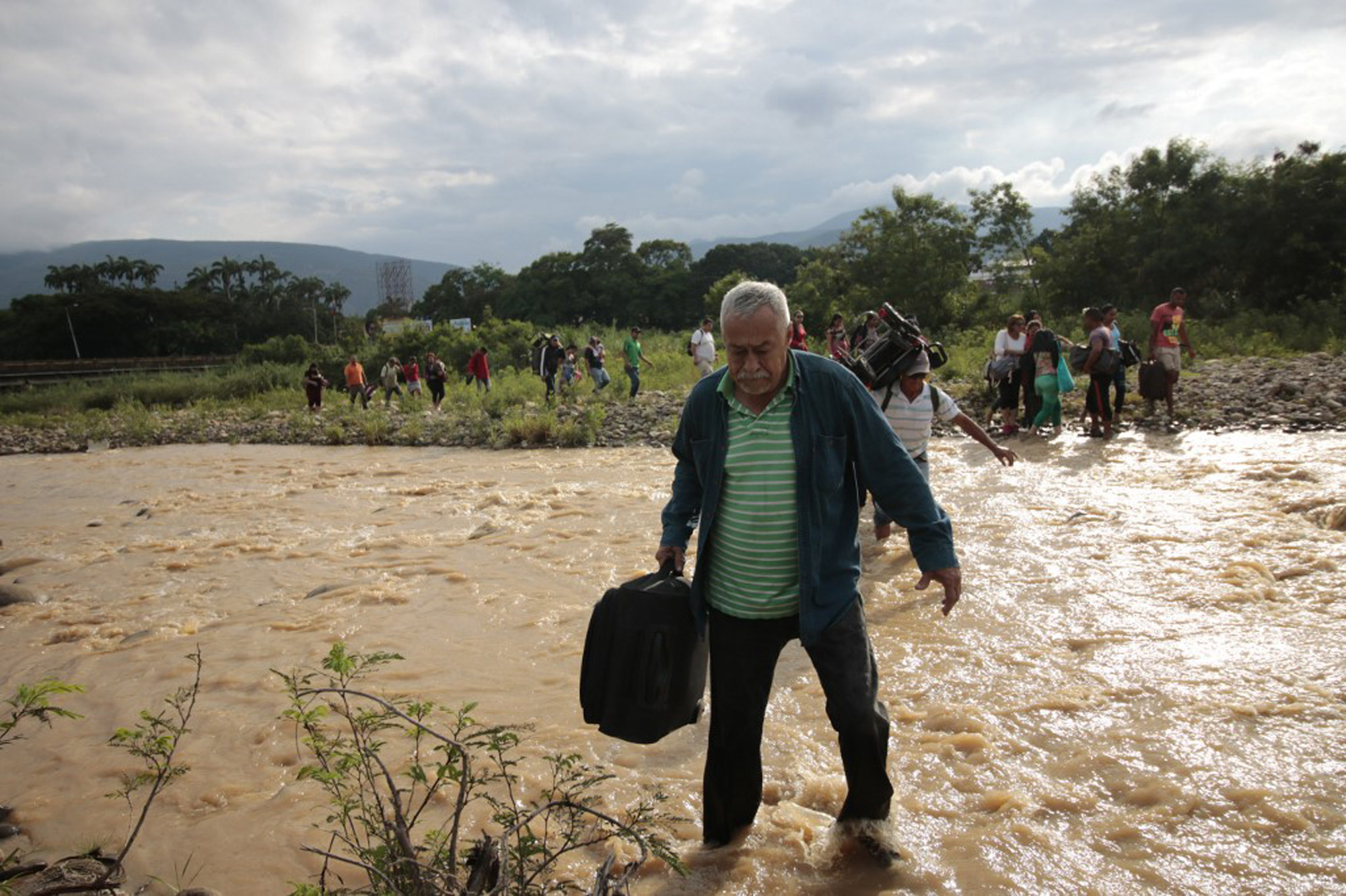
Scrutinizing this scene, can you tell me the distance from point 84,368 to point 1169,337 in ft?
153

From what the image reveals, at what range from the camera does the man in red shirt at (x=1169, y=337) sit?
10984 mm

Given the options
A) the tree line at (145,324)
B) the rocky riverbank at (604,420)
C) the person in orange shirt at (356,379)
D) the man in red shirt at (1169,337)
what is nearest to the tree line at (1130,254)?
the rocky riverbank at (604,420)

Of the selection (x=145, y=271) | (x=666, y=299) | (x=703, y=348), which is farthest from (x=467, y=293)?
(x=703, y=348)

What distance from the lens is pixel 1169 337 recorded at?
1126 centimetres

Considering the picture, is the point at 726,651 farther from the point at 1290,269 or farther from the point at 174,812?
the point at 1290,269

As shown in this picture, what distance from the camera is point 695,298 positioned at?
60562mm

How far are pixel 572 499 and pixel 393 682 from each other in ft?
16.0

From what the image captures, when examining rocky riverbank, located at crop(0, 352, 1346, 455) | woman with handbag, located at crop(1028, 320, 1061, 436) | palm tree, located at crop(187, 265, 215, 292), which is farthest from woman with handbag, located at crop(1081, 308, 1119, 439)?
palm tree, located at crop(187, 265, 215, 292)

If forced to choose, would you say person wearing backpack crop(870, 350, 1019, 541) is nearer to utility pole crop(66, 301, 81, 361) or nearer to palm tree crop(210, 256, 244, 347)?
utility pole crop(66, 301, 81, 361)

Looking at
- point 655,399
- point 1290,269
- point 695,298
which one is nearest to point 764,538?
point 655,399

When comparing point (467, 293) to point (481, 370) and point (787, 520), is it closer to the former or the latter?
point (481, 370)

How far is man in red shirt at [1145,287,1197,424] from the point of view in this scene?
432 inches

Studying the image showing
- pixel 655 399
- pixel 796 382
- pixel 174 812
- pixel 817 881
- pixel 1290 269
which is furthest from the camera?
pixel 1290 269

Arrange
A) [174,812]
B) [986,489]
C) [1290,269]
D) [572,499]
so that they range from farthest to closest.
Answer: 1. [1290,269]
2. [572,499]
3. [986,489]
4. [174,812]
